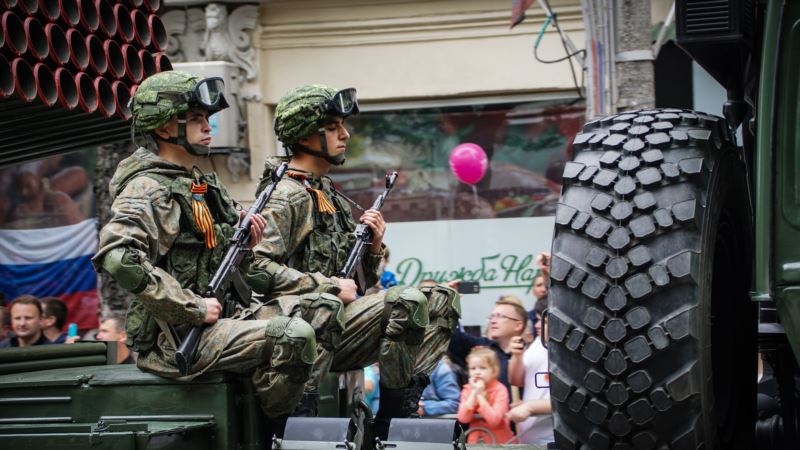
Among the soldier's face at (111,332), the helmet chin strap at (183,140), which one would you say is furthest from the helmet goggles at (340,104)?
the soldier's face at (111,332)

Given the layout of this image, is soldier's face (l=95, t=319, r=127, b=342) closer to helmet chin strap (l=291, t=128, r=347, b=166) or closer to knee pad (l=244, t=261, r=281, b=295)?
helmet chin strap (l=291, t=128, r=347, b=166)

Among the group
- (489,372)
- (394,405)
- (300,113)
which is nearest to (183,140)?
(300,113)

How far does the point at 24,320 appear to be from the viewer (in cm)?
933

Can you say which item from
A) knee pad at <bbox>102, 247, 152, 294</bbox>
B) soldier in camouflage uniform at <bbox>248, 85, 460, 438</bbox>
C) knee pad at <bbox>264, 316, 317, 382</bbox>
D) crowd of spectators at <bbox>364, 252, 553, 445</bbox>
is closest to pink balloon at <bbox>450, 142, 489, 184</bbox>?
crowd of spectators at <bbox>364, 252, 553, 445</bbox>

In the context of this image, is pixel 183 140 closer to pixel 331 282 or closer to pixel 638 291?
pixel 331 282

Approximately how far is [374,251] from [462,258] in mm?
6059

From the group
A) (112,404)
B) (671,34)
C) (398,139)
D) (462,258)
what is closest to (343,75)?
(398,139)

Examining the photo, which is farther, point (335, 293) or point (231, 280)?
point (335, 293)

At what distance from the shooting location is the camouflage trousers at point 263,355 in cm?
549

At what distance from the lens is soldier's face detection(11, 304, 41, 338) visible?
30.6ft

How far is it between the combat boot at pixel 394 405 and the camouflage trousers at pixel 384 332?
35 millimetres

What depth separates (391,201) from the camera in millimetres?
13141

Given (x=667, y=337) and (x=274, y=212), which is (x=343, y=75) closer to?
(x=274, y=212)

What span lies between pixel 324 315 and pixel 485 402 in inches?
87.9
